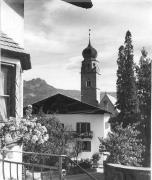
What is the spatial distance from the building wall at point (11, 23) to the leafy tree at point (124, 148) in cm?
668

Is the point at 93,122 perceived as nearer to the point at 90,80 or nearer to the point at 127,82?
the point at 127,82

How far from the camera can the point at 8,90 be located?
368 cm

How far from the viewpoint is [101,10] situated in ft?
11.3

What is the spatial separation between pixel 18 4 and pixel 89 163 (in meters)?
13.1

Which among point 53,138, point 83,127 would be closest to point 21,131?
point 53,138

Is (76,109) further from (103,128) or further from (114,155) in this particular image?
(114,155)

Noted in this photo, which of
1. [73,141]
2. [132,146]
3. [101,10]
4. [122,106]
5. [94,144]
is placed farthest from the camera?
[94,144]

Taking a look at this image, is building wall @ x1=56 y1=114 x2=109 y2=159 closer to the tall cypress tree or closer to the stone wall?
the tall cypress tree

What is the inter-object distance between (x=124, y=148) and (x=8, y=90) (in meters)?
7.34

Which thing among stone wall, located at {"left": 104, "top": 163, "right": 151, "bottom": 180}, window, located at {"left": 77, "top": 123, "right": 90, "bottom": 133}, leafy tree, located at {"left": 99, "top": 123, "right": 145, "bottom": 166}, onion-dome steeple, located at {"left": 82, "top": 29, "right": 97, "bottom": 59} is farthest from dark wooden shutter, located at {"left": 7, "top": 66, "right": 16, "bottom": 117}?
onion-dome steeple, located at {"left": 82, "top": 29, "right": 97, "bottom": 59}

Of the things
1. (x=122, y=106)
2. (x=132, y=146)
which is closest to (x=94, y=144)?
(x=122, y=106)

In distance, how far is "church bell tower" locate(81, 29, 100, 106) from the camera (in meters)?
31.1

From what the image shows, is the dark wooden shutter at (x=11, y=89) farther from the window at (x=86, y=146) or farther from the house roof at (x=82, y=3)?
the window at (x=86, y=146)

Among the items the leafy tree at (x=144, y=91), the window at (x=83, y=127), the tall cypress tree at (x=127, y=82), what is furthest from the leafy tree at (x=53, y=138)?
the leafy tree at (x=144, y=91)
